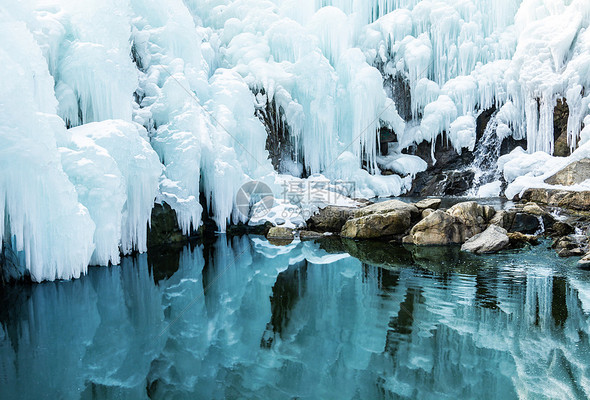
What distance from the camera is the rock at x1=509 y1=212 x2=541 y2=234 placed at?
1060 centimetres

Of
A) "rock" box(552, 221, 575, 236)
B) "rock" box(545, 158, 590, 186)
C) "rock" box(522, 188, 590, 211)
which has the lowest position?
"rock" box(552, 221, 575, 236)

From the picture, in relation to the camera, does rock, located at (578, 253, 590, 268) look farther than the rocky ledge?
No

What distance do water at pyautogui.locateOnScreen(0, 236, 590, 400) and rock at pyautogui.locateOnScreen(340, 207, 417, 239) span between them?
3089 millimetres

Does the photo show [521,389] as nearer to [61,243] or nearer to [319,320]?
[319,320]

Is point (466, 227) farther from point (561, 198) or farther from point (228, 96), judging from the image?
point (228, 96)

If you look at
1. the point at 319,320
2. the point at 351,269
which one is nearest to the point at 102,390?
the point at 319,320

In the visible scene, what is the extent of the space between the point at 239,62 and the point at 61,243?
430 inches

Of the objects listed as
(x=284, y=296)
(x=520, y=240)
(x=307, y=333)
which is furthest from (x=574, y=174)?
(x=307, y=333)

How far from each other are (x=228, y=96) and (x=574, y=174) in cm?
1135

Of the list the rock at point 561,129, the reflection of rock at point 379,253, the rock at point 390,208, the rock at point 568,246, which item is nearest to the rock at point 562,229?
the rock at point 568,246

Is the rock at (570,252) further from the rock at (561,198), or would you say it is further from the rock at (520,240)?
the rock at (561,198)

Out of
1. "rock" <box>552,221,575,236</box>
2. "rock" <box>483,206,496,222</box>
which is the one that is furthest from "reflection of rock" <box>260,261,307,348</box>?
"rock" <box>552,221,575,236</box>

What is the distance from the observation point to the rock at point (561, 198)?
1177cm

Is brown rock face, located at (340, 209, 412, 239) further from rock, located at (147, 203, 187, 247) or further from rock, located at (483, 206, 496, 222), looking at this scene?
rock, located at (147, 203, 187, 247)
